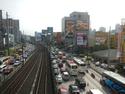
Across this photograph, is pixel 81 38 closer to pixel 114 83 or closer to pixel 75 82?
pixel 75 82

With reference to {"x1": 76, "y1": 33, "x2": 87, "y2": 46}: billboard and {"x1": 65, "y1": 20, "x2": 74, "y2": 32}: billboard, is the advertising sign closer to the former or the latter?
{"x1": 65, "y1": 20, "x2": 74, "y2": 32}: billboard

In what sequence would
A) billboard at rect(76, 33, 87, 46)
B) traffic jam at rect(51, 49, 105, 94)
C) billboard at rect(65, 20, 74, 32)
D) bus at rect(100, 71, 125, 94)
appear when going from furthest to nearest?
billboard at rect(65, 20, 74, 32) < billboard at rect(76, 33, 87, 46) < traffic jam at rect(51, 49, 105, 94) < bus at rect(100, 71, 125, 94)

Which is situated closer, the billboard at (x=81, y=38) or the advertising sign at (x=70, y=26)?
the billboard at (x=81, y=38)

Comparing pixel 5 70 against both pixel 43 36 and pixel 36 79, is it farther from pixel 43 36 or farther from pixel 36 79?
pixel 43 36

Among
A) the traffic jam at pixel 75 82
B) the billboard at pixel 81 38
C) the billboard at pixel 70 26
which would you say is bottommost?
the traffic jam at pixel 75 82

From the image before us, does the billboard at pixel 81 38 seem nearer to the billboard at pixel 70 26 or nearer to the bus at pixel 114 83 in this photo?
the billboard at pixel 70 26

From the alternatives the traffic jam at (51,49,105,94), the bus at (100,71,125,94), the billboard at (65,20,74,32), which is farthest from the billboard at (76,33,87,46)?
the bus at (100,71,125,94)

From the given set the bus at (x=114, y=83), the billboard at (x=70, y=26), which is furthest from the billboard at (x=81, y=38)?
the bus at (x=114, y=83)

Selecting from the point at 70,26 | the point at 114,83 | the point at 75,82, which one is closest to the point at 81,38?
the point at 70,26
